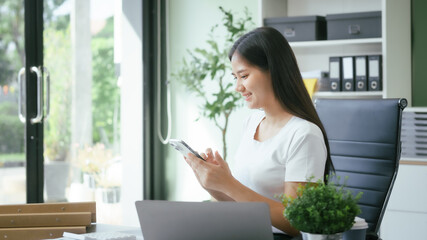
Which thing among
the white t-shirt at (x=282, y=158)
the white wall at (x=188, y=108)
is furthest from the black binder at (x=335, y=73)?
the white t-shirt at (x=282, y=158)

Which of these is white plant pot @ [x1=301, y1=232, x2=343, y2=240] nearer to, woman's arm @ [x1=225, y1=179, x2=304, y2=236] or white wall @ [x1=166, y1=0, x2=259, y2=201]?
woman's arm @ [x1=225, y1=179, x2=304, y2=236]

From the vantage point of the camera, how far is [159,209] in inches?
57.8

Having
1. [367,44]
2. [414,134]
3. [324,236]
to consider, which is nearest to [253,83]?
[324,236]

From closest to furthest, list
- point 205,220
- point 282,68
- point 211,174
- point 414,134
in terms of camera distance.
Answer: point 205,220
point 211,174
point 282,68
point 414,134

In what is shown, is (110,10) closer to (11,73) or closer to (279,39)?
(11,73)

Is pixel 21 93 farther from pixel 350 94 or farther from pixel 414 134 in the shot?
pixel 414 134

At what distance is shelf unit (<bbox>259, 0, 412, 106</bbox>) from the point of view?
11.6 ft

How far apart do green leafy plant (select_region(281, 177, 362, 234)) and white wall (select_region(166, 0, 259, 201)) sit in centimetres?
313

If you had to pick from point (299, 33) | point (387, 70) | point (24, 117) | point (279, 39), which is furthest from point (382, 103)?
point (24, 117)

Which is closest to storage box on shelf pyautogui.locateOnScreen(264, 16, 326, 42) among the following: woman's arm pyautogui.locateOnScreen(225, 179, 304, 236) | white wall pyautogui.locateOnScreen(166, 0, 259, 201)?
white wall pyautogui.locateOnScreen(166, 0, 259, 201)

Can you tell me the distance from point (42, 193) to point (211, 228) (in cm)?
259

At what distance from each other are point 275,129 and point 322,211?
2.62 feet

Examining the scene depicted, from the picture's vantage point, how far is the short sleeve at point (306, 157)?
1.86 m

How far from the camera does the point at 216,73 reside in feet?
14.8
